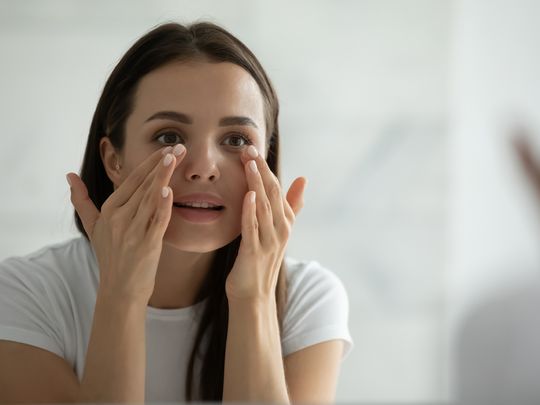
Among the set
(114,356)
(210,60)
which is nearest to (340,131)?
(210,60)

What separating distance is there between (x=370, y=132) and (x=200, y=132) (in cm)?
119

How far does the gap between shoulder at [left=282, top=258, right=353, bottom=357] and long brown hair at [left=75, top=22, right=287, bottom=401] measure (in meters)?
0.02

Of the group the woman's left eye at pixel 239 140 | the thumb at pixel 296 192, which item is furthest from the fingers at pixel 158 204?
the thumb at pixel 296 192

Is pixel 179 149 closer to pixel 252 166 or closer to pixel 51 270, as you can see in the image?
pixel 252 166

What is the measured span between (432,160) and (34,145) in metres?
1.13

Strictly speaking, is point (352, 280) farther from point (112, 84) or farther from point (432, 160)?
point (112, 84)

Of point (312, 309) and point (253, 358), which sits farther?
point (312, 309)

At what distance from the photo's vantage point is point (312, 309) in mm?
1033

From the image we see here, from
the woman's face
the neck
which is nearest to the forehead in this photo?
the woman's face

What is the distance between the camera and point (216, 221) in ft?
2.99

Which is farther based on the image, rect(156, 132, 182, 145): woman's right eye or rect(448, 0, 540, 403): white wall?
rect(448, 0, 540, 403): white wall

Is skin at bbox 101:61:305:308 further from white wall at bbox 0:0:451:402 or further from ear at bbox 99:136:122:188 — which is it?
white wall at bbox 0:0:451:402

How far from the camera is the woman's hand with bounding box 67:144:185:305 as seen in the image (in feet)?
2.81

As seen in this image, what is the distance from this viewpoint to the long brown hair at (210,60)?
0.97m
